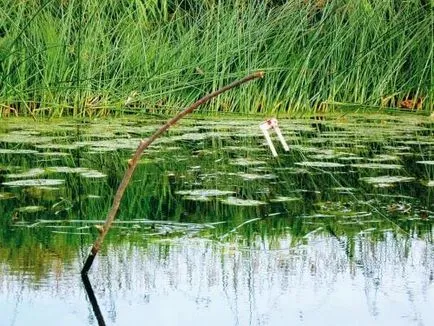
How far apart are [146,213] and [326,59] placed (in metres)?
3.99

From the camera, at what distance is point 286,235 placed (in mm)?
3729

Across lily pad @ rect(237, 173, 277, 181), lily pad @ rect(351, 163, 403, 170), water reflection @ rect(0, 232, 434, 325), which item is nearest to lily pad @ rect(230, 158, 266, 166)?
lily pad @ rect(237, 173, 277, 181)

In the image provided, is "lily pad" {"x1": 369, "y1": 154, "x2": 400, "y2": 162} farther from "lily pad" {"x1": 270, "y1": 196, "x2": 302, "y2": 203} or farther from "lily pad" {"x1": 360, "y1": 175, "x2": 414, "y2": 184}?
"lily pad" {"x1": 270, "y1": 196, "x2": 302, "y2": 203}

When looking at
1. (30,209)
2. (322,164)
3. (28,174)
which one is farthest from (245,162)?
(30,209)

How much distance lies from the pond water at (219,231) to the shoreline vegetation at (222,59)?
3.11ft

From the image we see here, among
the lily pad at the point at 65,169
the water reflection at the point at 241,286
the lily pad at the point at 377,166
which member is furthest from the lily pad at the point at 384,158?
the water reflection at the point at 241,286

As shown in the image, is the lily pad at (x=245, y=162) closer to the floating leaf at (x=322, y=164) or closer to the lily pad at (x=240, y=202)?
the floating leaf at (x=322, y=164)

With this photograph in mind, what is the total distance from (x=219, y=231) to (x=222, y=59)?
12.3ft

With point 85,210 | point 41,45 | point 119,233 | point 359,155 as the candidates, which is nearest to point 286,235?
point 119,233

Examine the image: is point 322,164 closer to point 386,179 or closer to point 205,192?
point 386,179

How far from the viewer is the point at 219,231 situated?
3.76 metres

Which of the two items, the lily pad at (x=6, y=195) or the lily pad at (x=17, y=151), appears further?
the lily pad at (x=17, y=151)

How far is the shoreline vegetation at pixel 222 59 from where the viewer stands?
280 inches

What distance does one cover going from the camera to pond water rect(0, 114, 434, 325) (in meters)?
2.88
